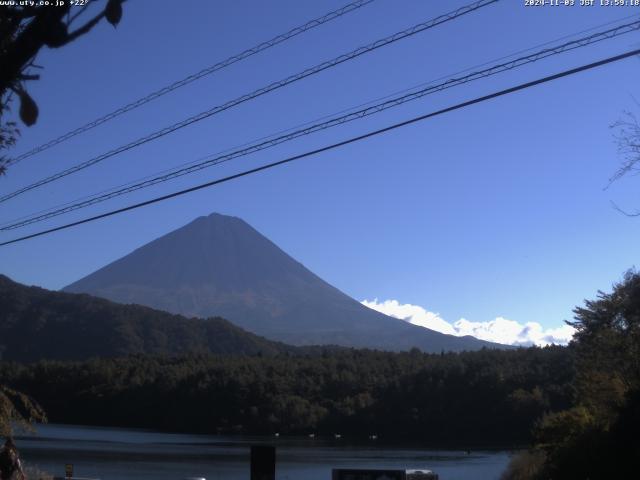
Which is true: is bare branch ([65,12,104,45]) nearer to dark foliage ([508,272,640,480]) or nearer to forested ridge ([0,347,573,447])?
dark foliage ([508,272,640,480])

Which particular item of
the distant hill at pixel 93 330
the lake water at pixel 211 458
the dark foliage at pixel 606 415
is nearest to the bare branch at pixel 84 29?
the dark foliage at pixel 606 415

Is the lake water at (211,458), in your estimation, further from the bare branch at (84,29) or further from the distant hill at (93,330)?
the distant hill at (93,330)

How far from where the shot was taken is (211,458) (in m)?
50.5

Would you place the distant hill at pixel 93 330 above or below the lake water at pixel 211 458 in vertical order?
above

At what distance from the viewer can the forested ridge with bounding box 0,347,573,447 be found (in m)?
75.9

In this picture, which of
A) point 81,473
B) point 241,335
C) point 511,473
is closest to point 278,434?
point 81,473

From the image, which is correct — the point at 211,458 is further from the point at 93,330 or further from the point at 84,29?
the point at 93,330

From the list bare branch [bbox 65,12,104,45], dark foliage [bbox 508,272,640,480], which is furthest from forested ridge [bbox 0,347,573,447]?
bare branch [bbox 65,12,104,45]

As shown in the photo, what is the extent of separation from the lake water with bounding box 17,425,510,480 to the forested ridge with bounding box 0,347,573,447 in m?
10.0

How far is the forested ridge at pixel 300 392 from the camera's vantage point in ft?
249

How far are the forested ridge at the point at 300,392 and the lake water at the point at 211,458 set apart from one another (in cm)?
1001

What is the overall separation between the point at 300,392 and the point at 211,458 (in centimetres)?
4147

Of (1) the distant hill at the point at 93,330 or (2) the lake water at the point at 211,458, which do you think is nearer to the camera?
(2) the lake water at the point at 211,458

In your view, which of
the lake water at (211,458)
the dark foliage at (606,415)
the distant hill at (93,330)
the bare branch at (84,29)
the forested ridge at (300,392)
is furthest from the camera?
the distant hill at (93,330)
